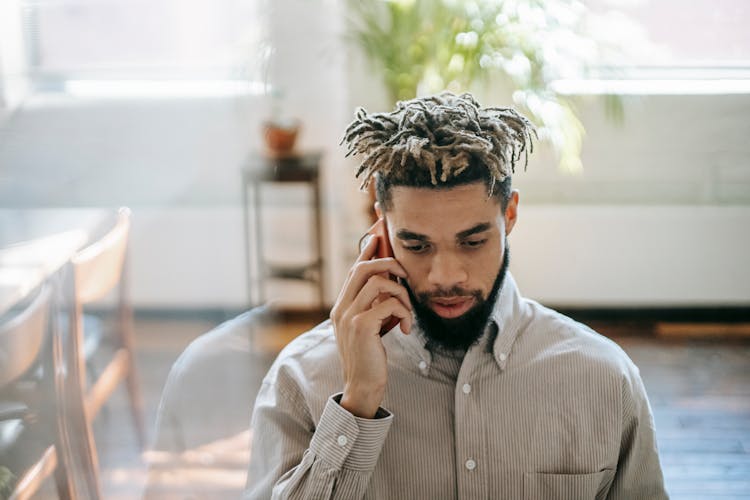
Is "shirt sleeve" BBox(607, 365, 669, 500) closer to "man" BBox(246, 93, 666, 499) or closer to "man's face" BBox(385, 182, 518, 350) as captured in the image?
"man" BBox(246, 93, 666, 499)

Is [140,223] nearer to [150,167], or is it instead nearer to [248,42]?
[150,167]

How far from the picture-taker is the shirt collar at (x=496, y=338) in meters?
1.23

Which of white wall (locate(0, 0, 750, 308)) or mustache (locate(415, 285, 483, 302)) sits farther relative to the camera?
white wall (locate(0, 0, 750, 308))

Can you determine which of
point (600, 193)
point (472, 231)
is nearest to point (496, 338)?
point (472, 231)

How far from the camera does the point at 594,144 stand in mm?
3469

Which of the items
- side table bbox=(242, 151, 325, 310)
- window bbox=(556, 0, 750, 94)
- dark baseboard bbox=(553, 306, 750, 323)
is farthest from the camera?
dark baseboard bbox=(553, 306, 750, 323)

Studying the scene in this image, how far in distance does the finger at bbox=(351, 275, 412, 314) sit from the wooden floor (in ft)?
1.74

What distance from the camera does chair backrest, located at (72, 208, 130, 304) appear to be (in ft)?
4.10

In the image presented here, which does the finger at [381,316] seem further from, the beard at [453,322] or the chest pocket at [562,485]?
the chest pocket at [562,485]

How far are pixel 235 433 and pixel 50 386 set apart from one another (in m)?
1.28

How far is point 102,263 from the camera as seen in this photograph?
1302mm

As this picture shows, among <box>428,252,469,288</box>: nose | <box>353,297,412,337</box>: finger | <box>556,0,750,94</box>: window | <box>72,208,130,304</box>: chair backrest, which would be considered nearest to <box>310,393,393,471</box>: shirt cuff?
<box>353,297,412,337</box>: finger

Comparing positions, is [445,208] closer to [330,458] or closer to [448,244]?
[448,244]

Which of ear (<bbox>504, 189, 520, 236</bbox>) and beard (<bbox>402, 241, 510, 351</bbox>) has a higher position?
ear (<bbox>504, 189, 520, 236</bbox>)
